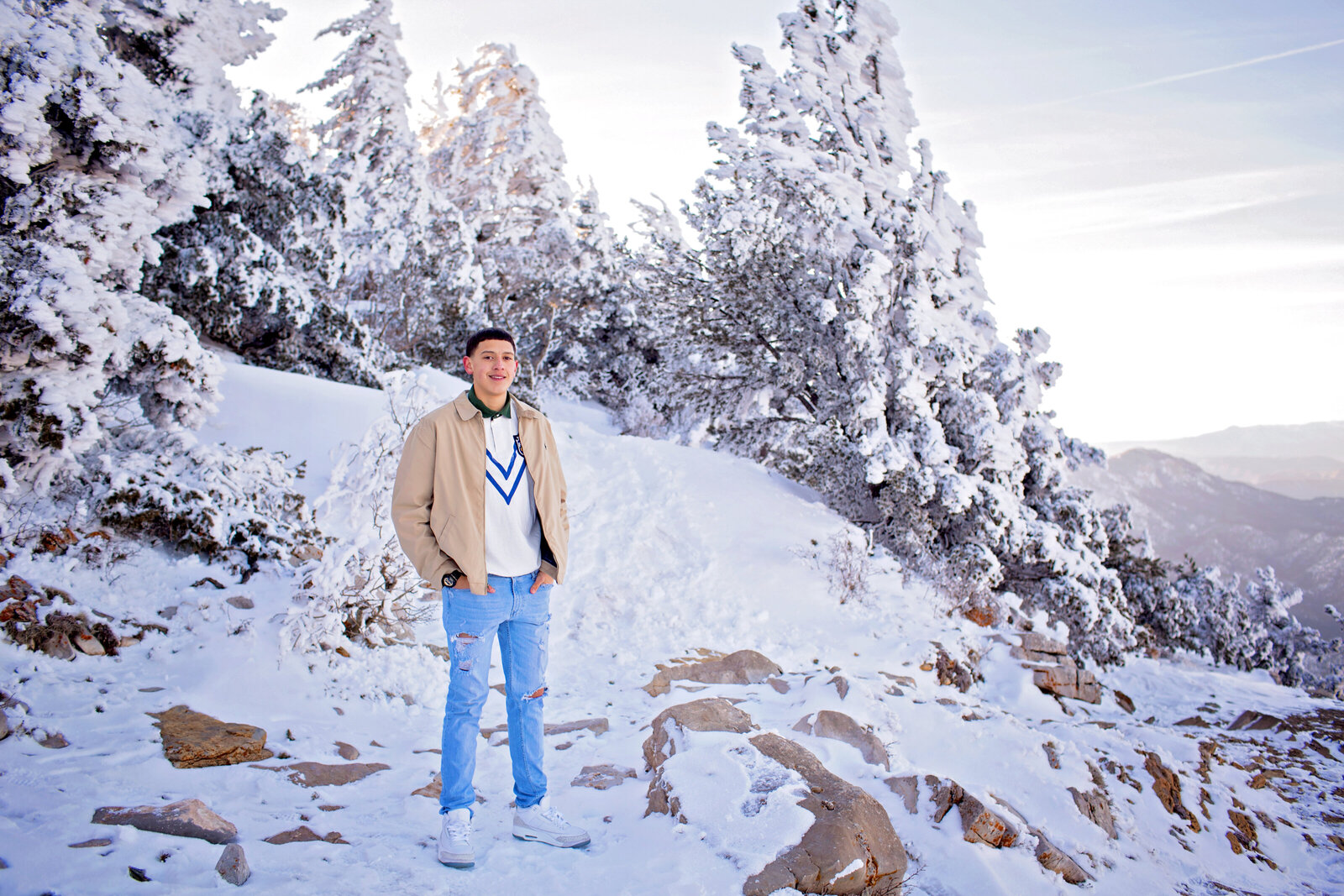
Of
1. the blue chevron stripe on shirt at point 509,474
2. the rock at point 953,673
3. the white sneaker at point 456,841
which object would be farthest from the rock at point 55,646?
the rock at point 953,673

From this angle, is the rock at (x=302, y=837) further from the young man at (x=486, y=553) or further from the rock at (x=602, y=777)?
the rock at (x=602, y=777)

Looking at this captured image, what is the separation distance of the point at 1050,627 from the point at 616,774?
741 centimetres

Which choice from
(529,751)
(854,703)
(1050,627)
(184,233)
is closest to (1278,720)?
(1050,627)

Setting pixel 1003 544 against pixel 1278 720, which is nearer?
pixel 1278 720

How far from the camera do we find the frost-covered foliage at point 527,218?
74.8 feet

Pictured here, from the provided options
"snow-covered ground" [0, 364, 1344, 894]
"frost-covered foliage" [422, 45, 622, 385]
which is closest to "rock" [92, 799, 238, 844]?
"snow-covered ground" [0, 364, 1344, 894]

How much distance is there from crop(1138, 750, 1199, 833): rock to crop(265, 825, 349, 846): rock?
189 inches

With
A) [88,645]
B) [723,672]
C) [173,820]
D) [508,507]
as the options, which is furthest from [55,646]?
[723,672]

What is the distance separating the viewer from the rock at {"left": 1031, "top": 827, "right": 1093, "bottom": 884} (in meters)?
3.45

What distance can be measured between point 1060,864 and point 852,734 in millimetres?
1153

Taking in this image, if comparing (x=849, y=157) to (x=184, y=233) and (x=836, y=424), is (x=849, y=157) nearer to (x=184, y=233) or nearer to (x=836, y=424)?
(x=836, y=424)

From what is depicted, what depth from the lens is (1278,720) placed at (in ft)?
25.0

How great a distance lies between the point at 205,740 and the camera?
349cm

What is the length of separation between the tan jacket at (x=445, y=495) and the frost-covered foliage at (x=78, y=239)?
13.1ft
